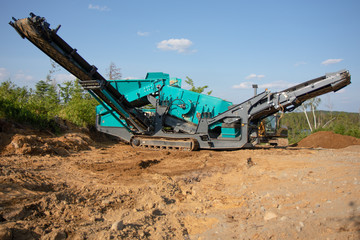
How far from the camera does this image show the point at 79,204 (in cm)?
389

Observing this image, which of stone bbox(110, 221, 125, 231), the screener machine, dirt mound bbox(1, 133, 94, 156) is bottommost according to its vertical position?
stone bbox(110, 221, 125, 231)

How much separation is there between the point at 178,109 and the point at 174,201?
20.9ft

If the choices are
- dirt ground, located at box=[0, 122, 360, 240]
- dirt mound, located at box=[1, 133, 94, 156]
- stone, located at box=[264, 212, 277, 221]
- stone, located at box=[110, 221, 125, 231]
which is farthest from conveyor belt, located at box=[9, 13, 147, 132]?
stone, located at box=[264, 212, 277, 221]

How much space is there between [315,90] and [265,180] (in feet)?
15.8

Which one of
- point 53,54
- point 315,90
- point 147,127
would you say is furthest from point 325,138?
point 53,54

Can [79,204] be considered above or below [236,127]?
below

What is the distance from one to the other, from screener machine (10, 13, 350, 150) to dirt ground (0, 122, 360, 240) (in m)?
2.82

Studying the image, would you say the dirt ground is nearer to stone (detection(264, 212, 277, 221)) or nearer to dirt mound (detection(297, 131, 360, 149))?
stone (detection(264, 212, 277, 221))

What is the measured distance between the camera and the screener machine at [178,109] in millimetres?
8617

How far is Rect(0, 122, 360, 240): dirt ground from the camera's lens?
3.02m

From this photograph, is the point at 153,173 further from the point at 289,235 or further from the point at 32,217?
the point at 289,235

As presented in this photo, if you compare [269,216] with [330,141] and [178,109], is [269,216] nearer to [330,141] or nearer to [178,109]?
[178,109]

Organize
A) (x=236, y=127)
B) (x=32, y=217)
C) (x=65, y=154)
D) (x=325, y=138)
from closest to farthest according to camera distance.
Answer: (x=32, y=217)
(x=65, y=154)
(x=236, y=127)
(x=325, y=138)

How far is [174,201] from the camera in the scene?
4.52 meters
